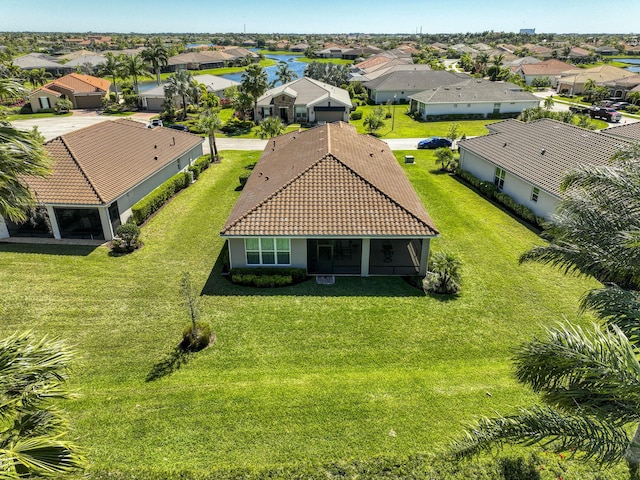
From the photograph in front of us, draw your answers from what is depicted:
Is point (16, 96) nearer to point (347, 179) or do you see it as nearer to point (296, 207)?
point (296, 207)

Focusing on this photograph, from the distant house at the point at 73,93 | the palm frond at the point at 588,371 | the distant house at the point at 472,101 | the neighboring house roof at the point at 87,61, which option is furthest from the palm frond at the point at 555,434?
the neighboring house roof at the point at 87,61

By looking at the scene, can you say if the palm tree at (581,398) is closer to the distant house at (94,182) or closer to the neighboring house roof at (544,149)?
the neighboring house roof at (544,149)

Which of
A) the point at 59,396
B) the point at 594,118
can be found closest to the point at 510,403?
the point at 59,396

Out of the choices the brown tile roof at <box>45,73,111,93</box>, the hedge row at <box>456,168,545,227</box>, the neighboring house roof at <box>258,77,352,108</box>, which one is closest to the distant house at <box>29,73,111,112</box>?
the brown tile roof at <box>45,73,111,93</box>

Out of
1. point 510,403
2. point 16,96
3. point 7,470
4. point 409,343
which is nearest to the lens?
point 7,470

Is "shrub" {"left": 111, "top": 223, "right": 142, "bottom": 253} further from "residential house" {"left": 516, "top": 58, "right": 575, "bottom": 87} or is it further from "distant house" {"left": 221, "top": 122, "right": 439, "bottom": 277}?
"residential house" {"left": 516, "top": 58, "right": 575, "bottom": 87}

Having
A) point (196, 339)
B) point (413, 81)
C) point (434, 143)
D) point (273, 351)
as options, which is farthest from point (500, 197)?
point (413, 81)
